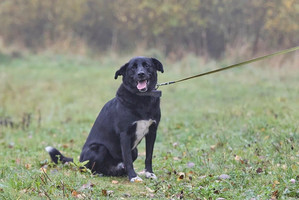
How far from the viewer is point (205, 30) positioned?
58.7ft

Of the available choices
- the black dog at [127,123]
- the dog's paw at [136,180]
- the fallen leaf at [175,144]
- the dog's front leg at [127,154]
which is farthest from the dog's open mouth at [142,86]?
the fallen leaf at [175,144]

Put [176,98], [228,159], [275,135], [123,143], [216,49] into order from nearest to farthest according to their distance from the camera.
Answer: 1. [123,143]
2. [228,159]
3. [275,135]
4. [176,98]
5. [216,49]

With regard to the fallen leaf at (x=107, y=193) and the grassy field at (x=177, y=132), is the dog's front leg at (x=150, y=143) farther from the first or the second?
the fallen leaf at (x=107, y=193)

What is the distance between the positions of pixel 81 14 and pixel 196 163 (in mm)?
16070

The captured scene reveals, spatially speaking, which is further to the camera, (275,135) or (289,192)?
(275,135)

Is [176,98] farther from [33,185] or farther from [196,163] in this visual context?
[33,185]

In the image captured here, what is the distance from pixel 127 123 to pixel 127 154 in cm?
33

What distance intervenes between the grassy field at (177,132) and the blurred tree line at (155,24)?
179 centimetres

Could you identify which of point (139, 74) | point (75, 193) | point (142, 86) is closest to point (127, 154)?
point (142, 86)

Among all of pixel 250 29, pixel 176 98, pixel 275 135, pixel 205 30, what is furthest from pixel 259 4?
pixel 275 135

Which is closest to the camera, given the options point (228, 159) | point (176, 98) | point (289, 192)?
point (289, 192)

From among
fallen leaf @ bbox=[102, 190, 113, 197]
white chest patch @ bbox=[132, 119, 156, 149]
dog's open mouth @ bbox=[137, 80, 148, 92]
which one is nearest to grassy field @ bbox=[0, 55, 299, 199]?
fallen leaf @ bbox=[102, 190, 113, 197]

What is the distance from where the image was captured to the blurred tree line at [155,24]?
17156 mm

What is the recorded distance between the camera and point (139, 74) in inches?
172
